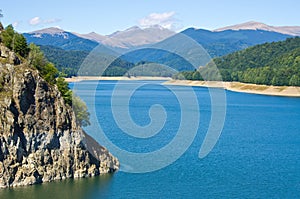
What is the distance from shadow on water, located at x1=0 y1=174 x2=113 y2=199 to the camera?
34.4 meters

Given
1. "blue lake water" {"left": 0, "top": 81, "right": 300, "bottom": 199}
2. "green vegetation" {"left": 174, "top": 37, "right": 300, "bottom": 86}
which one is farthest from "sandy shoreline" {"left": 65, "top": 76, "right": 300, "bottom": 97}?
"blue lake water" {"left": 0, "top": 81, "right": 300, "bottom": 199}

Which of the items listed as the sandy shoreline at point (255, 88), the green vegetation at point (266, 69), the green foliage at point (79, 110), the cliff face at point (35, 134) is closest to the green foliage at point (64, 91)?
the green foliage at point (79, 110)

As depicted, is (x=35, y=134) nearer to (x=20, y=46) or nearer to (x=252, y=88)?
(x=20, y=46)

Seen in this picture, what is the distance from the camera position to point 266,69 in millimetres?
150375

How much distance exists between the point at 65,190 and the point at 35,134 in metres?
4.90

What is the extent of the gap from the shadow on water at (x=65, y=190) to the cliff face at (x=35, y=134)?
0.66 metres

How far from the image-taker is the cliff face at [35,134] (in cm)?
3553

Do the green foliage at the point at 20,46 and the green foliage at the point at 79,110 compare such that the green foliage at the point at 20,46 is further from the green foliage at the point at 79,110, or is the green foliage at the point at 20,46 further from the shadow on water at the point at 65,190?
the shadow on water at the point at 65,190

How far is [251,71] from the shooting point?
159875 millimetres

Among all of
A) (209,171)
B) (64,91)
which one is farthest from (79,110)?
(209,171)

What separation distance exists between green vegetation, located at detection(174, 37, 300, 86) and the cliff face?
4200 inches

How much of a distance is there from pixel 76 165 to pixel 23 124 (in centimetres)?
534

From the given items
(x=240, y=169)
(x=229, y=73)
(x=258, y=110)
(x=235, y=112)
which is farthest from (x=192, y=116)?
(x=229, y=73)

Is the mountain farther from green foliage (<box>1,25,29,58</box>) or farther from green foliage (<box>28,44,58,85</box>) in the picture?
green foliage (<box>1,25,29,58</box>)
